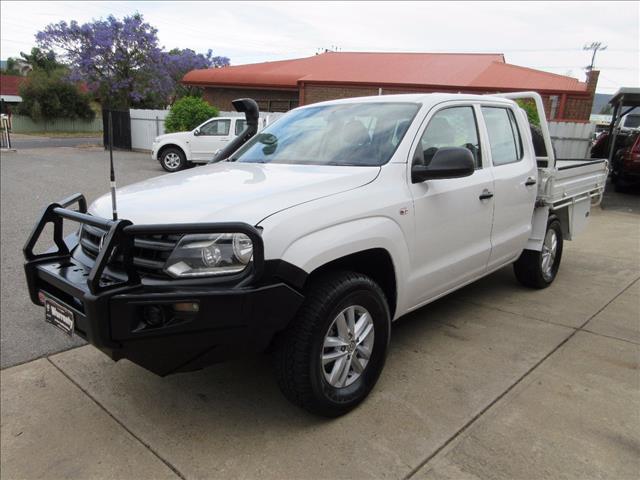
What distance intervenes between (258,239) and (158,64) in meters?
32.2

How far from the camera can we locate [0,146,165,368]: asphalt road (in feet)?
13.1

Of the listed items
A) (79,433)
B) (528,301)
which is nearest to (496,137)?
(528,301)

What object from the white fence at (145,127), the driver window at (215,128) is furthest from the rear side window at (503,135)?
the white fence at (145,127)

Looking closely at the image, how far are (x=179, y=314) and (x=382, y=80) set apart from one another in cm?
2040

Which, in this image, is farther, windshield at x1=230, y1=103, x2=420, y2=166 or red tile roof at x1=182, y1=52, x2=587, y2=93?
red tile roof at x1=182, y1=52, x2=587, y2=93

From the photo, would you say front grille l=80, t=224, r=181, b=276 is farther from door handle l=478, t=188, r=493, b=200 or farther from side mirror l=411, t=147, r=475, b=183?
door handle l=478, t=188, r=493, b=200

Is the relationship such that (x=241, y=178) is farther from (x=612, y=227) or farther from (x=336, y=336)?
(x=612, y=227)

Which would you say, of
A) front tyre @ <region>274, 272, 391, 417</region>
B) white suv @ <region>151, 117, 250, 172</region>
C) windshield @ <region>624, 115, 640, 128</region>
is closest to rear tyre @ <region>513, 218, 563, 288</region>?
front tyre @ <region>274, 272, 391, 417</region>

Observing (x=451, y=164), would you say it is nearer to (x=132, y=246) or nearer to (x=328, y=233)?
(x=328, y=233)

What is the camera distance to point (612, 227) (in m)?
9.31

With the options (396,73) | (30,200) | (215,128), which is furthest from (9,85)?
A: (30,200)

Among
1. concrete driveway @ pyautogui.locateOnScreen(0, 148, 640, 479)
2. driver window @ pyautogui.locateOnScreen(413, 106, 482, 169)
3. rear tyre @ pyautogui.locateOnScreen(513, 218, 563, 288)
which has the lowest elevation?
concrete driveway @ pyautogui.locateOnScreen(0, 148, 640, 479)

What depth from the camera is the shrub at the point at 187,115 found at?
18.1m

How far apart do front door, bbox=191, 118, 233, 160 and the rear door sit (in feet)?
40.0
